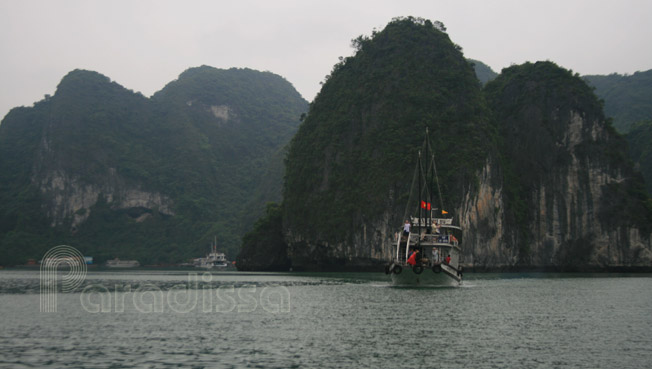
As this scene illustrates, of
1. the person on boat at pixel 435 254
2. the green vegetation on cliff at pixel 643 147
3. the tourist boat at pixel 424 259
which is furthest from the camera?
the green vegetation on cliff at pixel 643 147

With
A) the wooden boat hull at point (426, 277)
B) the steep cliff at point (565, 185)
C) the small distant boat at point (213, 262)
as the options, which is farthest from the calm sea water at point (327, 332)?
the small distant boat at point (213, 262)

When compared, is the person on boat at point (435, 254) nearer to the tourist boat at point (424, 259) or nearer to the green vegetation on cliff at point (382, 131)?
the tourist boat at point (424, 259)

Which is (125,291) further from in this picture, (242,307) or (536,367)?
(536,367)

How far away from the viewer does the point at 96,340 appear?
28.4m

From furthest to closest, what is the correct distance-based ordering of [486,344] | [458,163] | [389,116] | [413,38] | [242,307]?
[413,38], [389,116], [458,163], [242,307], [486,344]

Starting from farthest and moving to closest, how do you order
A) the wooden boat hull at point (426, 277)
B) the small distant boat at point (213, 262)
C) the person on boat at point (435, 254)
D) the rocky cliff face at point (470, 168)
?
the small distant boat at point (213, 262) → the rocky cliff face at point (470, 168) → the person on boat at point (435, 254) → the wooden boat hull at point (426, 277)

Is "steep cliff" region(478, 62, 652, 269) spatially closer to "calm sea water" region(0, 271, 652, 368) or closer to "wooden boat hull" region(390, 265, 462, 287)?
"wooden boat hull" region(390, 265, 462, 287)

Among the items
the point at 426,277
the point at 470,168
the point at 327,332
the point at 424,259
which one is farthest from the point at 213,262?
the point at 327,332

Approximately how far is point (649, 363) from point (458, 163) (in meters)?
86.5

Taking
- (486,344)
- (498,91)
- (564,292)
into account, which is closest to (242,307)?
(486,344)

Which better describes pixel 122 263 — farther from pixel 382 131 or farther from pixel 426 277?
pixel 426 277

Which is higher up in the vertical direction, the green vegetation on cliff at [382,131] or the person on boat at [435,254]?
the green vegetation on cliff at [382,131]

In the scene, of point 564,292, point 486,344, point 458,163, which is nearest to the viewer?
point 486,344

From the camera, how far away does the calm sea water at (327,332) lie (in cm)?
2416
